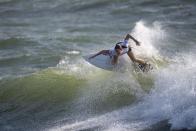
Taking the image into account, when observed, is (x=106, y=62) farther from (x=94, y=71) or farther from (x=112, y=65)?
(x=94, y=71)

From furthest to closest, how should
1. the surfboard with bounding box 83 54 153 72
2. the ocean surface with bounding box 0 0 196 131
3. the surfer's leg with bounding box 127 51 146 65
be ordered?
the surfboard with bounding box 83 54 153 72, the surfer's leg with bounding box 127 51 146 65, the ocean surface with bounding box 0 0 196 131

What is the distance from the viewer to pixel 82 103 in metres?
17.5

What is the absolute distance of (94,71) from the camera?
805 inches

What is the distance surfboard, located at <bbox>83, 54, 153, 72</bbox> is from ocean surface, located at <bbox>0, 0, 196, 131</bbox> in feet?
0.58

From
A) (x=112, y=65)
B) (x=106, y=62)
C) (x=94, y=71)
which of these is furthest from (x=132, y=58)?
(x=94, y=71)

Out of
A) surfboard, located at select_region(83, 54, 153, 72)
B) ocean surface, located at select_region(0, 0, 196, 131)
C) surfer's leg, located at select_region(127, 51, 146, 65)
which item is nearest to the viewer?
ocean surface, located at select_region(0, 0, 196, 131)

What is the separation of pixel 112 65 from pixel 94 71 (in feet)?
4.64

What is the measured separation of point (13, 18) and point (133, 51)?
41.6ft

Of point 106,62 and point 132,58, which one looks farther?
point 106,62

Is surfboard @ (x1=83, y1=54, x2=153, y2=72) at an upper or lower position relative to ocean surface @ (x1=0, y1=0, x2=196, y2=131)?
upper

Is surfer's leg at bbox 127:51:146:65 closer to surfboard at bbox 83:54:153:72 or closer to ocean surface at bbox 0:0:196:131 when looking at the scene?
surfboard at bbox 83:54:153:72

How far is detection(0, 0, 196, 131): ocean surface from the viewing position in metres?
15.6

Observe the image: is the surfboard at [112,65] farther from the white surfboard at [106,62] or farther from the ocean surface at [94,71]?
A: the ocean surface at [94,71]

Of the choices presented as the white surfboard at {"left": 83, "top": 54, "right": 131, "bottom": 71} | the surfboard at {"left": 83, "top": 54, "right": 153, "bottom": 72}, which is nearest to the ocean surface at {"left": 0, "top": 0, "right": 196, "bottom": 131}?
the surfboard at {"left": 83, "top": 54, "right": 153, "bottom": 72}
